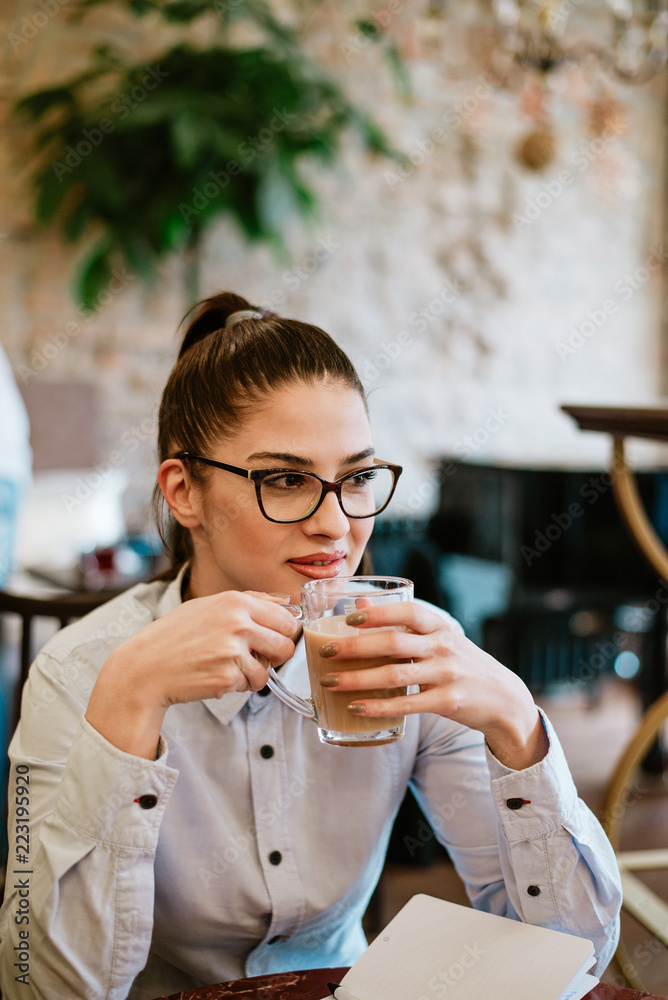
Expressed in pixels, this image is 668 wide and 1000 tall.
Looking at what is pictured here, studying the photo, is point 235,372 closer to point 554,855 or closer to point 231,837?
point 231,837

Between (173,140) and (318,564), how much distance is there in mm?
2957

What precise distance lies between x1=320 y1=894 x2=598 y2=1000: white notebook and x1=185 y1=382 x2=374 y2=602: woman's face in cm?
39

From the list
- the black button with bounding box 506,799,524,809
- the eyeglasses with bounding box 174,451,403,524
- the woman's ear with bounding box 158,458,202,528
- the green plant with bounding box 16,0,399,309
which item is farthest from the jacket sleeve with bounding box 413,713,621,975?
the green plant with bounding box 16,0,399,309

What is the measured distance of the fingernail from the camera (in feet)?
2.66

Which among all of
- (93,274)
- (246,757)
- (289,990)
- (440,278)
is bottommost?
(289,990)

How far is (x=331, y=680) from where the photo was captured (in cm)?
82

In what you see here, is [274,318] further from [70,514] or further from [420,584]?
[70,514]

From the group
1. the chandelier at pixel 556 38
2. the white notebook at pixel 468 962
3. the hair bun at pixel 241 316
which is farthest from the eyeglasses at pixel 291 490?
the chandelier at pixel 556 38

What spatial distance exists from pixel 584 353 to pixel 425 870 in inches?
131

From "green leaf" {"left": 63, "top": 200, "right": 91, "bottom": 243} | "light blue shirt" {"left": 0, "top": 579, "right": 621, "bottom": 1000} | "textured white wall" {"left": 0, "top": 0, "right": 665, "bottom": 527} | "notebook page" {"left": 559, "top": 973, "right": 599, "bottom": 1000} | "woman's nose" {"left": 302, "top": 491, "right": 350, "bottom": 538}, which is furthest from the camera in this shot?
"textured white wall" {"left": 0, "top": 0, "right": 665, "bottom": 527}

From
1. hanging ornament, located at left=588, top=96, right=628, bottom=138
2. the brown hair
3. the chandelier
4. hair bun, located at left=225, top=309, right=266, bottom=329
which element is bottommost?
the brown hair

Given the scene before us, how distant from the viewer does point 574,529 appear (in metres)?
3.32

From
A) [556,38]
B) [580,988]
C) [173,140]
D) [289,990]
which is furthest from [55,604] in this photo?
[556,38]

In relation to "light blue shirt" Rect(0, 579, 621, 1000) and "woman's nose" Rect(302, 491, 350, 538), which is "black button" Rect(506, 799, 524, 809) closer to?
"light blue shirt" Rect(0, 579, 621, 1000)
